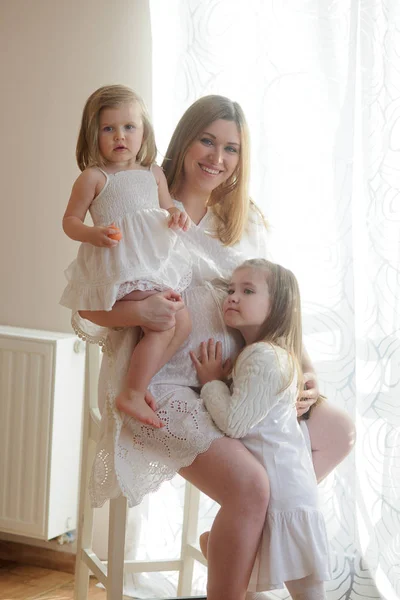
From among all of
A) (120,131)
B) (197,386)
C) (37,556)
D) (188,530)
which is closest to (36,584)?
(37,556)

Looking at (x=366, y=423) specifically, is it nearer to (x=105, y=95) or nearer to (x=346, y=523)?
(x=346, y=523)

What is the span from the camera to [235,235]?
192 cm

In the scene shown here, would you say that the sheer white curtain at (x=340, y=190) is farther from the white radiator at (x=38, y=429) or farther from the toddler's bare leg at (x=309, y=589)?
the white radiator at (x=38, y=429)

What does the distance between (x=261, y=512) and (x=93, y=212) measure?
0.72 m

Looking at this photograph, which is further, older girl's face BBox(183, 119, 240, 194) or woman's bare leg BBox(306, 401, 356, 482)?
older girl's face BBox(183, 119, 240, 194)

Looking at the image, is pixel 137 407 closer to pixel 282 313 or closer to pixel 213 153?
pixel 282 313

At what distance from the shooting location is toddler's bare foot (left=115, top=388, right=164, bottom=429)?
157cm

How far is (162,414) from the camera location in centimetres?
159

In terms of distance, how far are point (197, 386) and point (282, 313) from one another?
0.24 m

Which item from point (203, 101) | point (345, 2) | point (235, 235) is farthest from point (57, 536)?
point (345, 2)

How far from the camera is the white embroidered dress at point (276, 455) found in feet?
4.94

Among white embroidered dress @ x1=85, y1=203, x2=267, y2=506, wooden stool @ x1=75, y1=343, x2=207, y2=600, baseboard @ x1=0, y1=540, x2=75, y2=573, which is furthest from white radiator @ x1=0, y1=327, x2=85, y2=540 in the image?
white embroidered dress @ x1=85, y1=203, x2=267, y2=506

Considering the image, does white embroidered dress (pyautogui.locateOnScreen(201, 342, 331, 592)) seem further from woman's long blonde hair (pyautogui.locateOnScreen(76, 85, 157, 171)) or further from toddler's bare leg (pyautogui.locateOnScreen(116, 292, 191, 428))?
woman's long blonde hair (pyautogui.locateOnScreen(76, 85, 157, 171))

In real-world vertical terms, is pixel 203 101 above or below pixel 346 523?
above
